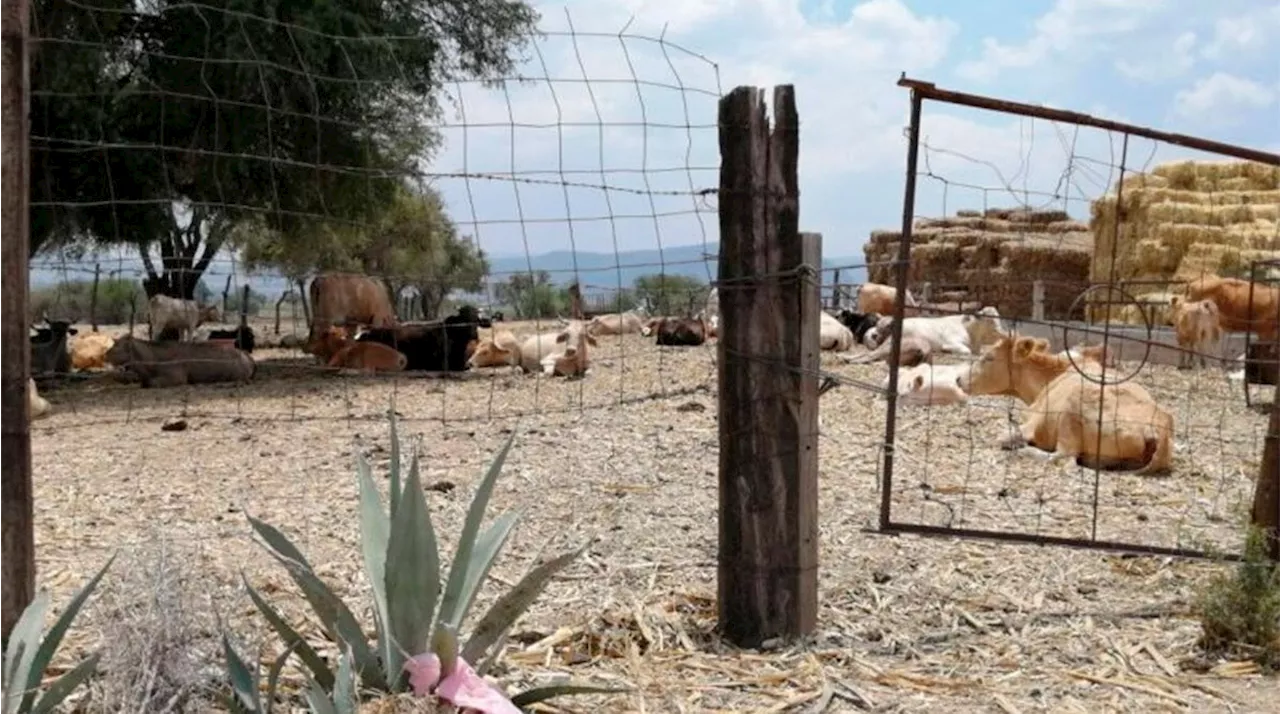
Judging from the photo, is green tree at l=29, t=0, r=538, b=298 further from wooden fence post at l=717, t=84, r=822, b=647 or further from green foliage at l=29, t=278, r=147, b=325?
wooden fence post at l=717, t=84, r=822, b=647

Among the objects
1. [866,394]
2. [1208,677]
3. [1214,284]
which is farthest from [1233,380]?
[1208,677]

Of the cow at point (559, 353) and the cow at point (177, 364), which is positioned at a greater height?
the cow at point (559, 353)

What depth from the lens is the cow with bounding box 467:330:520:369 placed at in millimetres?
17953

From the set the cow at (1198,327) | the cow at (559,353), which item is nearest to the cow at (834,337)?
the cow at (559,353)

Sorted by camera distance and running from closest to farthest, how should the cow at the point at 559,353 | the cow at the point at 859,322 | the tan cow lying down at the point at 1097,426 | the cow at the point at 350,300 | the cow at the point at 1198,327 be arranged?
the tan cow lying down at the point at 1097,426 < the cow at the point at 1198,327 < the cow at the point at 559,353 < the cow at the point at 350,300 < the cow at the point at 859,322

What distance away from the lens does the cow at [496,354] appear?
1795 cm

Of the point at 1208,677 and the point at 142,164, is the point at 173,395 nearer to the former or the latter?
the point at 142,164

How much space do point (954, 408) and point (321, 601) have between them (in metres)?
8.61

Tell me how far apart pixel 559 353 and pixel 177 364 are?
468 cm

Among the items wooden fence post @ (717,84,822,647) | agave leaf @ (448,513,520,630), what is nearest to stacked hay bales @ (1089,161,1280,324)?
wooden fence post @ (717,84,822,647)

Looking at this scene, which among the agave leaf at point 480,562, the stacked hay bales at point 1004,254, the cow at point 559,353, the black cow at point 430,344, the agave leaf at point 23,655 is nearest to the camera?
the agave leaf at point 23,655

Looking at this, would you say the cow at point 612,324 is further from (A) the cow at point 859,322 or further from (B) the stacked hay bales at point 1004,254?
(B) the stacked hay bales at point 1004,254

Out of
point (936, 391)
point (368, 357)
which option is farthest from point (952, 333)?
point (368, 357)

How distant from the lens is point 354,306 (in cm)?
2073
